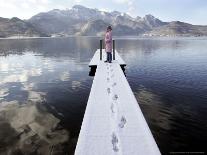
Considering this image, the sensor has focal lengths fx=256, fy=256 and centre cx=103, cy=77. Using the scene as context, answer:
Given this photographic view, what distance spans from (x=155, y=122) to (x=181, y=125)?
3.66ft

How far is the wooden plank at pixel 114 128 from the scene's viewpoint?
678cm

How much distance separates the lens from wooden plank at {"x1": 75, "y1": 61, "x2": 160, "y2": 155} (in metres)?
6.78

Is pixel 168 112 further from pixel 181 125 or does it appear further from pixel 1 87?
pixel 1 87

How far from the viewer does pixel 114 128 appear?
8203 mm

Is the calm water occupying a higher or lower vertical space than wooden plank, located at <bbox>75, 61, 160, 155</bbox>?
lower

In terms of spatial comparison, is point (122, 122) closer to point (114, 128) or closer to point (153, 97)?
point (114, 128)

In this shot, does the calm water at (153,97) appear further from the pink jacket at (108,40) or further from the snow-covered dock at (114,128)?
the pink jacket at (108,40)

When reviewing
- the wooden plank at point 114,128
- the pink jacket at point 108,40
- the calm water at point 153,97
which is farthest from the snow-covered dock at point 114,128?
the pink jacket at point 108,40

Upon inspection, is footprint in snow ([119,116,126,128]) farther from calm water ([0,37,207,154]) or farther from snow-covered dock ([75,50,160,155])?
calm water ([0,37,207,154])

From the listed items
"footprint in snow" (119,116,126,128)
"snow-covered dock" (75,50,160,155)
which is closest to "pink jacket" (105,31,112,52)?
"snow-covered dock" (75,50,160,155)

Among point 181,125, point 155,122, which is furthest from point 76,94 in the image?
point 181,125

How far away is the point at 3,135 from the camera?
10008 mm

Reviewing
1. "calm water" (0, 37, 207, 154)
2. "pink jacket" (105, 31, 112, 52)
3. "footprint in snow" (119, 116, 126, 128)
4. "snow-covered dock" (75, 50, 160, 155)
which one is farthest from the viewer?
"pink jacket" (105, 31, 112, 52)

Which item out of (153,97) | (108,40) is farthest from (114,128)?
(108,40)
